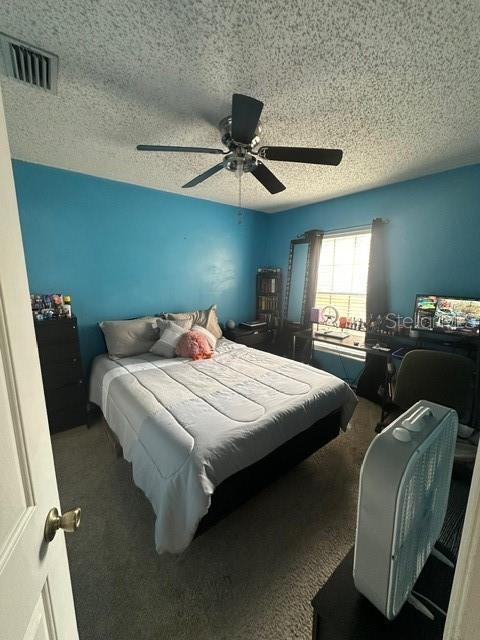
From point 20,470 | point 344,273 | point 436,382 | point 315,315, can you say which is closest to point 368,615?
point 20,470

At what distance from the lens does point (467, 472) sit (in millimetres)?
1839

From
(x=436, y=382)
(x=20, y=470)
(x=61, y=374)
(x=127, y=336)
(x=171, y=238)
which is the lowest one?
(x=61, y=374)

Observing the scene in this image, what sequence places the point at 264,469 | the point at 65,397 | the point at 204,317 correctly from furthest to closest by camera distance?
the point at 204,317 < the point at 65,397 < the point at 264,469

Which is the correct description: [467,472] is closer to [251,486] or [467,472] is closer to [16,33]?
[251,486]

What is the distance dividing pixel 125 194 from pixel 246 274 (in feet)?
6.64

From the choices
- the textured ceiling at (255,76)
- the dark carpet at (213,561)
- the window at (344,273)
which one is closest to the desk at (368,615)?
the dark carpet at (213,561)

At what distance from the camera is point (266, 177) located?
1868 millimetres

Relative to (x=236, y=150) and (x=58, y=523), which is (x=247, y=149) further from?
(x=58, y=523)

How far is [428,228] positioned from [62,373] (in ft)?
12.7

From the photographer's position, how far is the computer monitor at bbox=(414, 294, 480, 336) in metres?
2.26

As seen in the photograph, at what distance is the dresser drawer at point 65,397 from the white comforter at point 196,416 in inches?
4.7

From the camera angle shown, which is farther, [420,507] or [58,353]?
[58,353]

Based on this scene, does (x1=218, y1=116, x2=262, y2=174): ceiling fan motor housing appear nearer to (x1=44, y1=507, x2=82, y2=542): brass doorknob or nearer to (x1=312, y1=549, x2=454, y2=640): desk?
(x1=44, y1=507, x2=82, y2=542): brass doorknob

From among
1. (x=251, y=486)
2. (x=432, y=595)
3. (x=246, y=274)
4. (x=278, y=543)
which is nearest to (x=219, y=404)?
(x=251, y=486)
